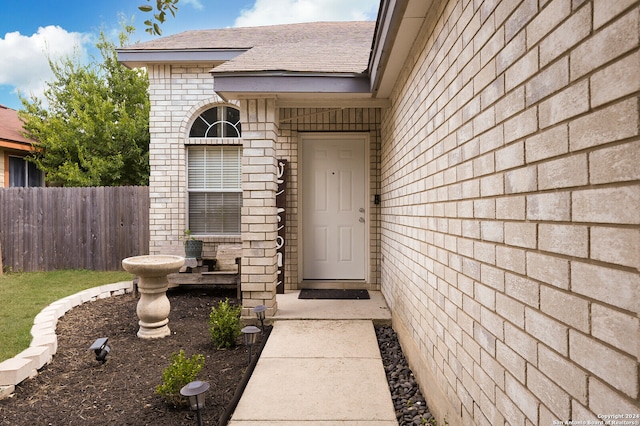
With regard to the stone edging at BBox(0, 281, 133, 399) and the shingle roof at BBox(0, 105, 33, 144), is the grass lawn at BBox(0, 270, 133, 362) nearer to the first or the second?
the stone edging at BBox(0, 281, 133, 399)

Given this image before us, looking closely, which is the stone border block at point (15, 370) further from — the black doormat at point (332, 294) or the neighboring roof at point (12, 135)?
the neighboring roof at point (12, 135)

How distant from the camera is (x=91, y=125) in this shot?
11266mm

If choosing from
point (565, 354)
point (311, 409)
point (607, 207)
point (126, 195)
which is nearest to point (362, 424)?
point (311, 409)

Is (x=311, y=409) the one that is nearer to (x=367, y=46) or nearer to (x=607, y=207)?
(x=607, y=207)

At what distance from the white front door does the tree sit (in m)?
7.43

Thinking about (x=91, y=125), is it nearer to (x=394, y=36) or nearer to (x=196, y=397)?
(x=394, y=36)

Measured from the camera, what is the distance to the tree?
36.8 ft

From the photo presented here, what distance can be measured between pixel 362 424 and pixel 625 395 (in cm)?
191

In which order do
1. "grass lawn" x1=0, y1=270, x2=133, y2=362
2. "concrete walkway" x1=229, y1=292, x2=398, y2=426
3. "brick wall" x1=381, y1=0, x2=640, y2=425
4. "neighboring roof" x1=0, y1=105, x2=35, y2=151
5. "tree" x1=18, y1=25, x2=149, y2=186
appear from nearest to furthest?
"brick wall" x1=381, y1=0, x2=640, y2=425, "concrete walkway" x1=229, y1=292, x2=398, y2=426, "grass lawn" x1=0, y1=270, x2=133, y2=362, "neighboring roof" x1=0, y1=105, x2=35, y2=151, "tree" x1=18, y1=25, x2=149, y2=186

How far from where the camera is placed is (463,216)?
7.08ft

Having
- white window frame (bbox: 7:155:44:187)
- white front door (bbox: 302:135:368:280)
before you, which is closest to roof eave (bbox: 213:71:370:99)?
white front door (bbox: 302:135:368:280)

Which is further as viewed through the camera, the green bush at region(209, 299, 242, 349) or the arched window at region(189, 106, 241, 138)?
the arched window at region(189, 106, 241, 138)

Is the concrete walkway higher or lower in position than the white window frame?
lower

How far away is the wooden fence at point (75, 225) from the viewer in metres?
8.35
